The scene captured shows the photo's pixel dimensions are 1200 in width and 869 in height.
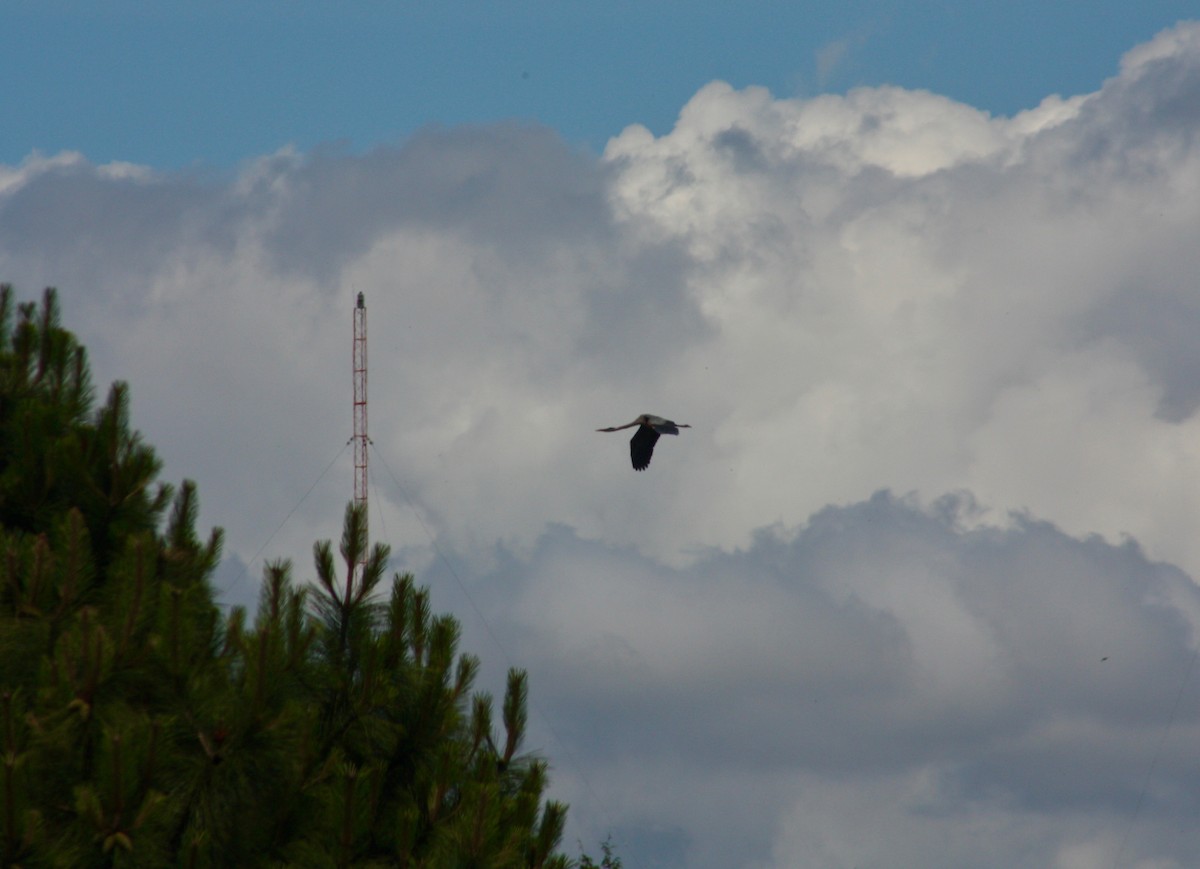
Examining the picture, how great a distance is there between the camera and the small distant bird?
29.1 m

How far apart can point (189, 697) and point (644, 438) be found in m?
16.2

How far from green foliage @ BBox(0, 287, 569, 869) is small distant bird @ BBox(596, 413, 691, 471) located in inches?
427

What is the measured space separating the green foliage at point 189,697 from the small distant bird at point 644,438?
1086 centimetres

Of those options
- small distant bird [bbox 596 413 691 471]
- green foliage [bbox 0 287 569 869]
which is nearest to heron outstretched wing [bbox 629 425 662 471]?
small distant bird [bbox 596 413 691 471]

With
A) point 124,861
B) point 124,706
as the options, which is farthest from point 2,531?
point 124,861

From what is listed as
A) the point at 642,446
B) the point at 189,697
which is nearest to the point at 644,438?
the point at 642,446

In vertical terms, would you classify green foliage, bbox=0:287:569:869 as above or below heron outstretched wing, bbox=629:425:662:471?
below

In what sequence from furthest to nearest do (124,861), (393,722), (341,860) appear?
(393,722), (341,860), (124,861)

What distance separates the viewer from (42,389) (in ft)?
57.6

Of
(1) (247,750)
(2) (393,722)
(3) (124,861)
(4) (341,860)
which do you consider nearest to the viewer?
(3) (124,861)

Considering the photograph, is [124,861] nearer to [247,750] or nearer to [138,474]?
[247,750]

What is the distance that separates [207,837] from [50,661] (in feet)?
6.18

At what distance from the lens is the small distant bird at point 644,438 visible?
1144 inches

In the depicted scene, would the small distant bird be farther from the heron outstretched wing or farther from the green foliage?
the green foliage
